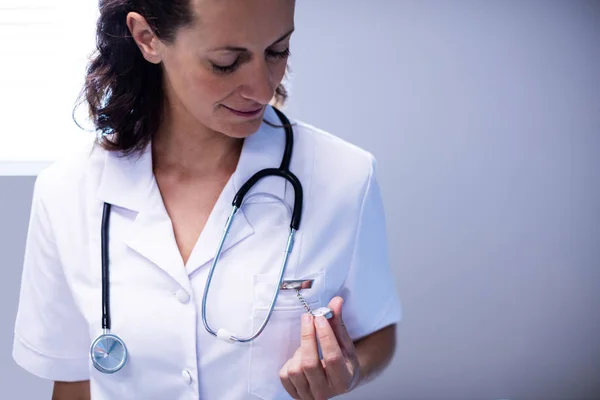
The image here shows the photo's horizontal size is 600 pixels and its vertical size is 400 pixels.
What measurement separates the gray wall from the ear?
88cm

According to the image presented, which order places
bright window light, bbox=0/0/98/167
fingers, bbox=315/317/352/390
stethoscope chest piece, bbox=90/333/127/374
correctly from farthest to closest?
bright window light, bbox=0/0/98/167, stethoscope chest piece, bbox=90/333/127/374, fingers, bbox=315/317/352/390

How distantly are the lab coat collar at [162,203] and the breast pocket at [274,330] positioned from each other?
8cm

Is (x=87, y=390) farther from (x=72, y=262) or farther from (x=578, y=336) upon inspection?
(x=578, y=336)

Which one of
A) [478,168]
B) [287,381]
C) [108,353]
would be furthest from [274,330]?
[478,168]

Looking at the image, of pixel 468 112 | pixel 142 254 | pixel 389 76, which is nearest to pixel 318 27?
pixel 389 76

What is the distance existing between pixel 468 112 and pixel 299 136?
90 centimetres

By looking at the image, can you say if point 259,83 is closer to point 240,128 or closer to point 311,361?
point 240,128

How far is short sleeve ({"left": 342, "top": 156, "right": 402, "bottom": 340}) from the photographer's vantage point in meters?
1.03

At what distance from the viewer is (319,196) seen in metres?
1.03

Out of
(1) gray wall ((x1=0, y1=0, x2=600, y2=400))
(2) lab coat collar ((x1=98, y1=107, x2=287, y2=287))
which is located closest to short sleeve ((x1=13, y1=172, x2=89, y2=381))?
(2) lab coat collar ((x1=98, y1=107, x2=287, y2=287))

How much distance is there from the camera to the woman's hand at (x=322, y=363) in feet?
2.88

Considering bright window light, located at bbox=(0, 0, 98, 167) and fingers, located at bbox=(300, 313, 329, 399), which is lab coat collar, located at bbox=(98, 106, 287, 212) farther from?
bright window light, located at bbox=(0, 0, 98, 167)

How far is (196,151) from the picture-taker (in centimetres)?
107

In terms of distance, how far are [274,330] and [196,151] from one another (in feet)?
0.90
